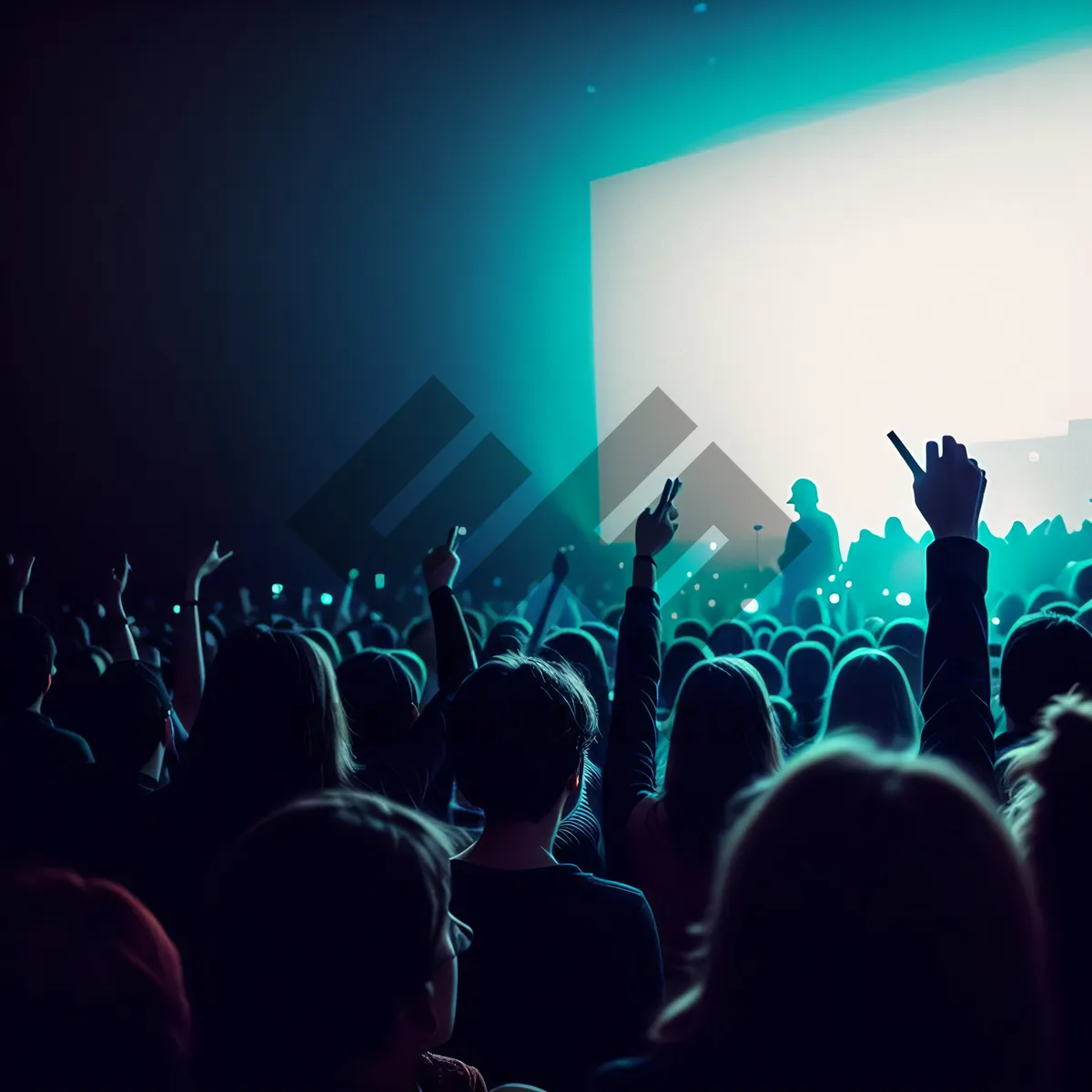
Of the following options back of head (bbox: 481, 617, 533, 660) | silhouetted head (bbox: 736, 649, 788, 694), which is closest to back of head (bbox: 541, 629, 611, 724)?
back of head (bbox: 481, 617, 533, 660)

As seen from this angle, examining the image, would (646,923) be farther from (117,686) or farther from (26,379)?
(26,379)

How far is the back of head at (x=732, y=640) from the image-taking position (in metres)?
3.69

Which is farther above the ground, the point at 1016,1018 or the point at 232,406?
the point at 232,406

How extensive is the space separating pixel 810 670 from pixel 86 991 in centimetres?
273

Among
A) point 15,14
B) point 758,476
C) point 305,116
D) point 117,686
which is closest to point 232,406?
point 305,116

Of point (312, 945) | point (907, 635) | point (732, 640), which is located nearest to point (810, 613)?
point (732, 640)

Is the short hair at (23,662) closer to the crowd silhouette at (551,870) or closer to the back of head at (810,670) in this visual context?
the crowd silhouette at (551,870)

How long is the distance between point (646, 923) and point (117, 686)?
125 cm

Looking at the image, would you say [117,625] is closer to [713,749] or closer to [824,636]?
[713,749]

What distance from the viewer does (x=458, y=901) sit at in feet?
4.28

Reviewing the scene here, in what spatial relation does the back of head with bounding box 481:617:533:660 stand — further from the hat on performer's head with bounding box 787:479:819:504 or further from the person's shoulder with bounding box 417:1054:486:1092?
the hat on performer's head with bounding box 787:479:819:504

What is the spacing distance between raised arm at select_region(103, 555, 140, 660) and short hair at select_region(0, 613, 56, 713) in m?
0.80

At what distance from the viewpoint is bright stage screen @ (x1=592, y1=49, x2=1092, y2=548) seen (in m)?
7.34

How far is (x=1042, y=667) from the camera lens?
1761 millimetres
